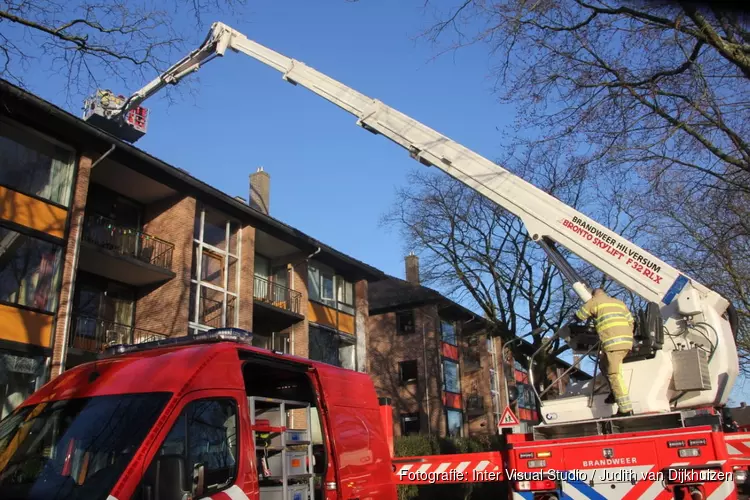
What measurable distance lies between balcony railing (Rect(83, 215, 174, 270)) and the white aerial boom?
9.52m

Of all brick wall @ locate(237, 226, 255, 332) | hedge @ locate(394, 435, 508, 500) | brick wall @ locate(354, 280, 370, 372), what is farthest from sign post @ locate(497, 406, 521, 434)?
brick wall @ locate(354, 280, 370, 372)

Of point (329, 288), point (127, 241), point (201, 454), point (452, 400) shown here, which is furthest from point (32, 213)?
point (452, 400)

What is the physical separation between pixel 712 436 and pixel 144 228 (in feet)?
55.9

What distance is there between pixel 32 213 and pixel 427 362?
2358cm

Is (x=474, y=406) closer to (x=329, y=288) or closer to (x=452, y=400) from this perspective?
(x=452, y=400)

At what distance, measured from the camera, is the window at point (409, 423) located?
33.8 m

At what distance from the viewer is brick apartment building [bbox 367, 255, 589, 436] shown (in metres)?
33.8

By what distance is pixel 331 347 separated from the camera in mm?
24844

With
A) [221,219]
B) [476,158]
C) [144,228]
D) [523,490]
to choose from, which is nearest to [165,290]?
[144,228]

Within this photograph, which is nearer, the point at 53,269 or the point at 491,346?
the point at 53,269

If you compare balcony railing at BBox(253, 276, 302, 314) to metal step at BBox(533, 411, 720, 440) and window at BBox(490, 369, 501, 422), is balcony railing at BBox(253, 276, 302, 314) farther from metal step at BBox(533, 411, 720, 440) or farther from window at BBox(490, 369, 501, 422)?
window at BBox(490, 369, 501, 422)

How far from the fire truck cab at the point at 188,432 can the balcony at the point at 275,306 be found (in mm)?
15406

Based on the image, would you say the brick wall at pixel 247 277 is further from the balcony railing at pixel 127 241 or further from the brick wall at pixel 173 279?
the balcony railing at pixel 127 241

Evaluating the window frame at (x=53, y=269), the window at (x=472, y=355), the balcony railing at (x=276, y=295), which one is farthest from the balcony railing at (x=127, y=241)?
the window at (x=472, y=355)
